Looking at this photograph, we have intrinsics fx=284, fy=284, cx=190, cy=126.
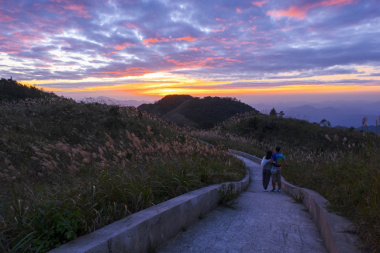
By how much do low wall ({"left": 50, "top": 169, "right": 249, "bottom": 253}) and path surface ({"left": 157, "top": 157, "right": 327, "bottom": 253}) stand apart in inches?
6.8

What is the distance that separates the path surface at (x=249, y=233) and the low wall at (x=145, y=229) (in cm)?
17

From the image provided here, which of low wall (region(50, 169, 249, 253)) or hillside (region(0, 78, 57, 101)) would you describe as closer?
low wall (region(50, 169, 249, 253))

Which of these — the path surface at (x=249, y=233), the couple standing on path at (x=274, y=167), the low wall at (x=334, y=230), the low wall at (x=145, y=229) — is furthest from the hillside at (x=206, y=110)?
the low wall at (x=145, y=229)

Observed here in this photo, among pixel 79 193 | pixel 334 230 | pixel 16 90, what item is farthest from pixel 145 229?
pixel 16 90

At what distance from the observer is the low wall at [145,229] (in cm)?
288

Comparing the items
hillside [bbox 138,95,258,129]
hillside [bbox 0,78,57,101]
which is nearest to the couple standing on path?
hillside [bbox 0,78,57,101]

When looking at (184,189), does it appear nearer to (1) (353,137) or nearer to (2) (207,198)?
(2) (207,198)

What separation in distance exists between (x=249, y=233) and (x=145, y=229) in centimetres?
193

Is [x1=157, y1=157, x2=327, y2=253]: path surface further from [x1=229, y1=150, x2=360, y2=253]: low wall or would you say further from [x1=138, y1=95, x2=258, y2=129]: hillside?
[x1=138, y1=95, x2=258, y2=129]: hillside

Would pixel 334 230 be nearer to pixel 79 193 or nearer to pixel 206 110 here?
pixel 79 193

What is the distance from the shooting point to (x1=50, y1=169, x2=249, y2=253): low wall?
2.88 metres

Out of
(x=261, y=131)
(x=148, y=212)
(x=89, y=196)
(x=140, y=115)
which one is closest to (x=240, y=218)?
(x=148, y=212)

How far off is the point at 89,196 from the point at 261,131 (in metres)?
44.1

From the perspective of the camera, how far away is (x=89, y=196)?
4.01 meters
